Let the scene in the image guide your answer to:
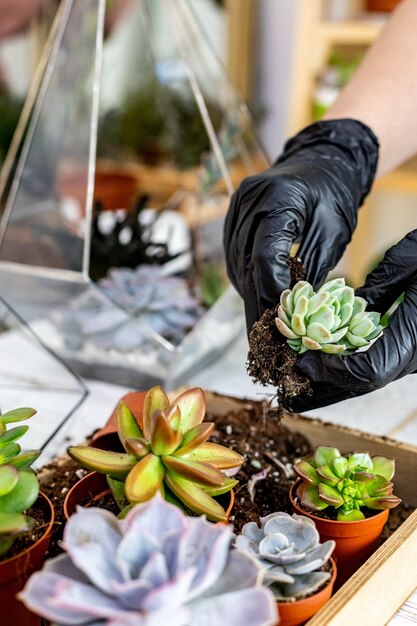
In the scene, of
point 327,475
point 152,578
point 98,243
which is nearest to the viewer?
point 152,578

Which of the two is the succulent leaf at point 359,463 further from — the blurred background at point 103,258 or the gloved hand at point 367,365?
the blurred background at point 103,258

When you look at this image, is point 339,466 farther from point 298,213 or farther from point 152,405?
point 298,213

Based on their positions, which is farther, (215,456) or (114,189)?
(114,189)

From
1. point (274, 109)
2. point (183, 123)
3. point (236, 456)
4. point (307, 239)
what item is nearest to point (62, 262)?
point (307, 239)

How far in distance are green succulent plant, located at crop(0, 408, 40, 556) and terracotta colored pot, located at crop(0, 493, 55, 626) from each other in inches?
0.5

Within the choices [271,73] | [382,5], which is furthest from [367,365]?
[271,73]

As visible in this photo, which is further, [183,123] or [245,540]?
[183,123]

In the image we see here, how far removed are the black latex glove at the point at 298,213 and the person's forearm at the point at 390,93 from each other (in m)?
0.06

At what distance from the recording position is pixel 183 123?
2.51 m

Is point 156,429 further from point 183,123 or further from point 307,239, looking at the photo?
point 183,123

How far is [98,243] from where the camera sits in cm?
124

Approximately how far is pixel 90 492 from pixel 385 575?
0.25 metres

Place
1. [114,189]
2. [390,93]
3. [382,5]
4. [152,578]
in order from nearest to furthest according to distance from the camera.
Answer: [152,578], [390,93], [114,189], [382,5]

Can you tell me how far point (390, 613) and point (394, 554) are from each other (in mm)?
50
